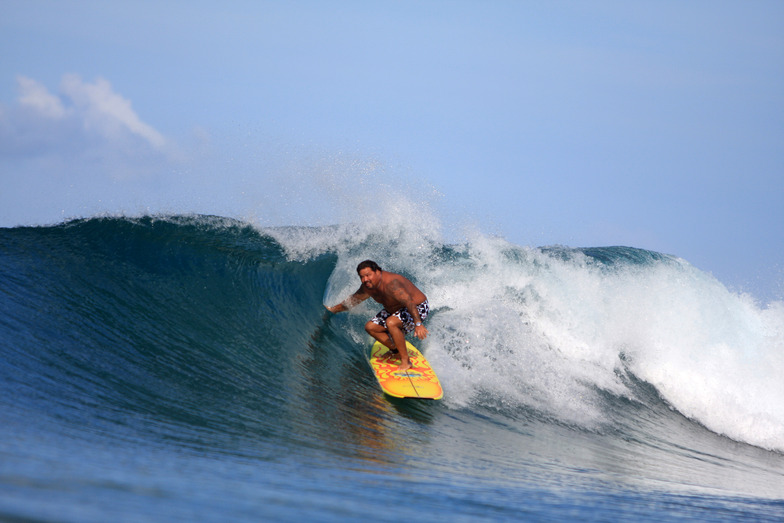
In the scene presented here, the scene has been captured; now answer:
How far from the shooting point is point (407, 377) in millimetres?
6492

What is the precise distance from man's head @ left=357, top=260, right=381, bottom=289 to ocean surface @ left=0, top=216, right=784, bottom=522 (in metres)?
1.10

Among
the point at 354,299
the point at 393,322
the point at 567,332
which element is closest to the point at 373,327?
the point at 393,322

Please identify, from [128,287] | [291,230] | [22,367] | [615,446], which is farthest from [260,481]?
[291,230]

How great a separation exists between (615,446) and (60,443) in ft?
17.2

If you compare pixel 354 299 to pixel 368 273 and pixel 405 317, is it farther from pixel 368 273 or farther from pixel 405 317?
pixel 368 273

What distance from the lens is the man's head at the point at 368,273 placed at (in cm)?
622

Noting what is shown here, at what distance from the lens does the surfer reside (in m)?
6.29

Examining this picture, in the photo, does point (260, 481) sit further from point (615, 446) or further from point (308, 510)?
point (615, 446)

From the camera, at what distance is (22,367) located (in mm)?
5000

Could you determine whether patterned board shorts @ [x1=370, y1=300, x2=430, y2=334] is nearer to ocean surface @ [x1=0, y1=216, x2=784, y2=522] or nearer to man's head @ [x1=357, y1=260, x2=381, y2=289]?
man's head @ [x1=357, y1=260, x2=381, y2=289]

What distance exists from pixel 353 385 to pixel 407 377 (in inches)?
22.7

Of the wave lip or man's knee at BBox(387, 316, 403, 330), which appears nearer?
the wave lip

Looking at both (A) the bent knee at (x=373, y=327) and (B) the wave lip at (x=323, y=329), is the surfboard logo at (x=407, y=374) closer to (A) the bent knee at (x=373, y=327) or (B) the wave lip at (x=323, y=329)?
(B) the wave lip at (x=323, y=329)

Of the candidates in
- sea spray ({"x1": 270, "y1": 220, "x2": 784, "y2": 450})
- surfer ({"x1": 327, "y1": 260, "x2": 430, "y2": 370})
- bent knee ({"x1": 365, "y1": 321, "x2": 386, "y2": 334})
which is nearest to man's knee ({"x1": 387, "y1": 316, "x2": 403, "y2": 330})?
surfer ({"x1": 327, "y1": 260, "x2": 430, "y2": 370})
